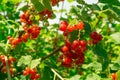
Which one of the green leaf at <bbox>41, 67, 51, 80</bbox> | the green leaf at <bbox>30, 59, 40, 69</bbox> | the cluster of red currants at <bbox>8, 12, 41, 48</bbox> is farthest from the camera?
the cluster of red currants at <bbox>8, 12, 41, 48</bbox>

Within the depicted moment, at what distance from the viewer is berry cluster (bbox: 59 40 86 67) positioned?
8.32ft

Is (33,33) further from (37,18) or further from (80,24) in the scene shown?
(80,24)

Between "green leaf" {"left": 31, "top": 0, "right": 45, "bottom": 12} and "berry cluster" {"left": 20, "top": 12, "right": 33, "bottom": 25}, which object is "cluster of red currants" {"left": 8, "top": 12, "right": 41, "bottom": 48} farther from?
"green leaf" {"left": 31, "top": 0, "right": 45, "bottom": 12}

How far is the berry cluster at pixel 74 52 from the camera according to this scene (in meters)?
2.54

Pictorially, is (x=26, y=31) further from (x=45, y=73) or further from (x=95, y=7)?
(x=95, y=7)

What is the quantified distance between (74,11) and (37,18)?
850mm

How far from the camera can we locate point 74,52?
101 inches

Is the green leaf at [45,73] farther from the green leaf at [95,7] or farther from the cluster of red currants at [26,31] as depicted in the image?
the green leaf at [95,7]

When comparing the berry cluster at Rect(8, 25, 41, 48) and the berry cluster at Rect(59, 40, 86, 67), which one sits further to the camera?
the berry cluster at Rect(8, 25, 41, 48)

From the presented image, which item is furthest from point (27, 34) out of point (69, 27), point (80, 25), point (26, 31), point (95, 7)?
point (95, 7)

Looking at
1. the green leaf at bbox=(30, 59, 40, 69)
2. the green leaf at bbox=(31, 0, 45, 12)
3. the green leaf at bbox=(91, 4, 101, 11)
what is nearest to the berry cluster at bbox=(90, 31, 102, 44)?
the green leaf at bbox=(91, 4, 101, 11)

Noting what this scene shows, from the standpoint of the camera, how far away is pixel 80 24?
254 cm

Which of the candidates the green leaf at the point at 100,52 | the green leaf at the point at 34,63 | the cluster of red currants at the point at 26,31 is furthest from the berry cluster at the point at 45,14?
the green leaf at the point at 100,52

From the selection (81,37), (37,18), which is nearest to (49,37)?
(37,18)
